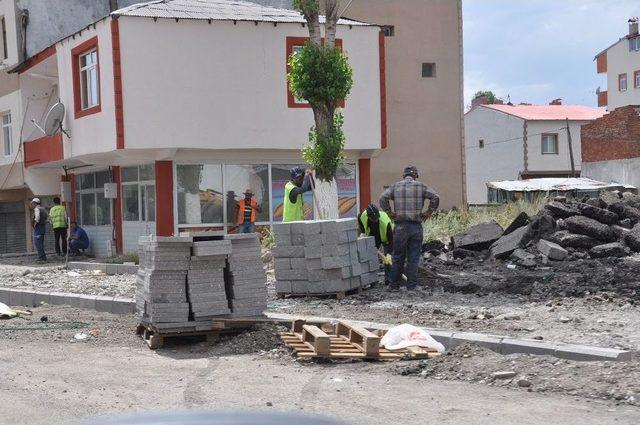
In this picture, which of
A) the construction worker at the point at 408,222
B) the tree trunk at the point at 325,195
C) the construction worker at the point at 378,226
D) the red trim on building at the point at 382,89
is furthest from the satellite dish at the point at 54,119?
the construction worker at the point at 408,222

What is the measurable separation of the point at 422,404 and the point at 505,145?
54.8 metres

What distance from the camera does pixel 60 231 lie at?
27547 mm

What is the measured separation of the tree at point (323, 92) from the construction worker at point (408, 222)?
17.7 feet

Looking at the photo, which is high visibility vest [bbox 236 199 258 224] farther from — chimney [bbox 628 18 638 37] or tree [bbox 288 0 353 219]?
chimney [bbox 628 18 638 37]

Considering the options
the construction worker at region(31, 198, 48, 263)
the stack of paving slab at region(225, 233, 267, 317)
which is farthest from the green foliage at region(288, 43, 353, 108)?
the construction worker at region(31, 198, 48, 263)

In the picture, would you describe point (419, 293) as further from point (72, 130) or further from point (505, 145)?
point (505, 145)

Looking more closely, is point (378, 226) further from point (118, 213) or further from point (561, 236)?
point (118, 213)

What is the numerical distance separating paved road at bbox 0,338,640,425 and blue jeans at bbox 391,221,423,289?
414 cm

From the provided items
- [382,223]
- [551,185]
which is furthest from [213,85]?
[551,185]

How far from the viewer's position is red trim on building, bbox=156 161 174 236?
24.3m

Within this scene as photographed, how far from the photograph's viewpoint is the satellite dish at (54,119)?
2631 centimetres

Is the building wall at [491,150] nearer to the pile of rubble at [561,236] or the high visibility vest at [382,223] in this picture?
the pile of rubble at [561,236]

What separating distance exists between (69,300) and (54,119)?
12793 mm

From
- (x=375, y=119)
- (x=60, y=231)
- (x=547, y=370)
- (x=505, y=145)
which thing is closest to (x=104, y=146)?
(x=60, y=231)
